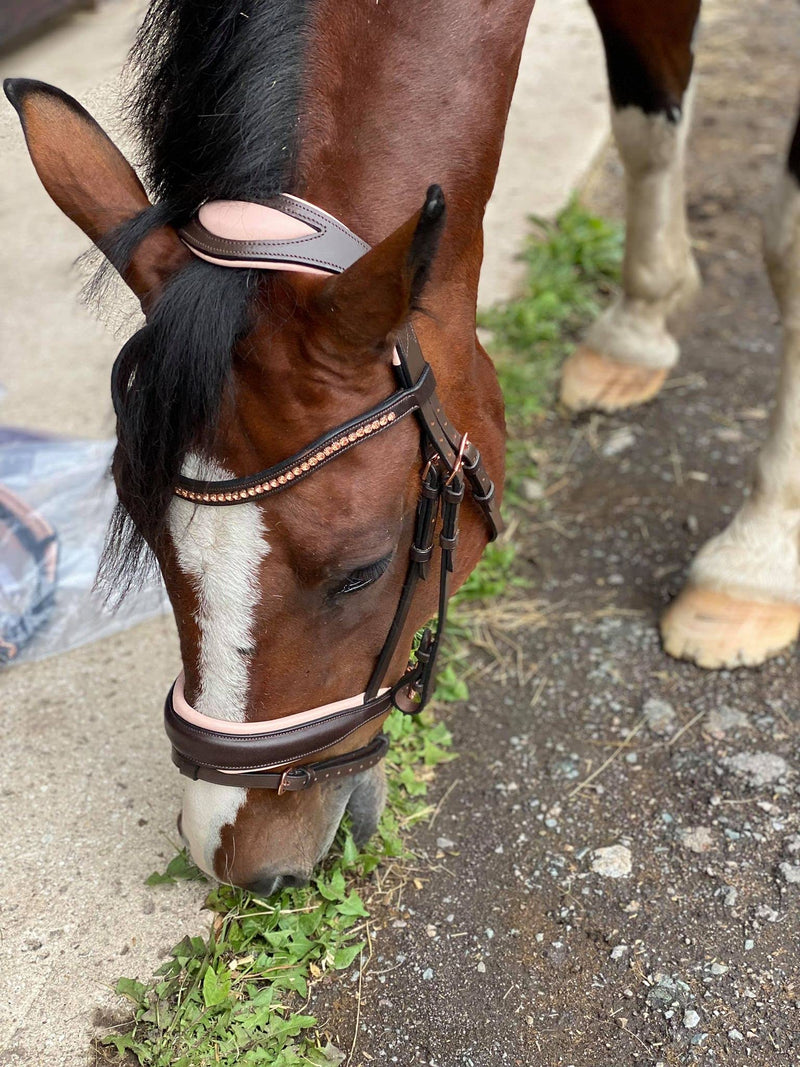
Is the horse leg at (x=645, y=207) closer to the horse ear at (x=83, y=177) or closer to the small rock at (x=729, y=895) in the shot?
the horse ear at (x=83, y=177)

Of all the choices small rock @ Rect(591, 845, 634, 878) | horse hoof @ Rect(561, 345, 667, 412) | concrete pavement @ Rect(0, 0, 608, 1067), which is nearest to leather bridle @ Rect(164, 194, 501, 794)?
concrete pavement @ Rect(0, 0, 608, 1067)

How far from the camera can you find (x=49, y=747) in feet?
7.34

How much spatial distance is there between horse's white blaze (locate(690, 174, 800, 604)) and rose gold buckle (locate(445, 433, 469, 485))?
1.20 m

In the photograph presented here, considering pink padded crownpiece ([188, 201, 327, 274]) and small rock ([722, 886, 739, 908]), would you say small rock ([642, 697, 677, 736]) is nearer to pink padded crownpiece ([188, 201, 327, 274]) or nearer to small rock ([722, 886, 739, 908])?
small rock ([722, 886, 739, 908])

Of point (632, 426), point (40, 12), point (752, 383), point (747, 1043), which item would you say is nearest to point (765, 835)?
point (747, 1043)

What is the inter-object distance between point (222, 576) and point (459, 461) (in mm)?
405

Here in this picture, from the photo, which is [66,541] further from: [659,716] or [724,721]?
[724,721]

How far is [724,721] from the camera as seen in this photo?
7.84ft

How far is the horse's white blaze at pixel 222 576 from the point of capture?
1385 millimetres

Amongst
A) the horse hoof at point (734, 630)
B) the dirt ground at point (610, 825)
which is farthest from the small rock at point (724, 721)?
the horse hoof at point (734, 630)

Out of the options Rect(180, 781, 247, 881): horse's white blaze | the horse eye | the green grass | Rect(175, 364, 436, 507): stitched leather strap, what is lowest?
the green grass

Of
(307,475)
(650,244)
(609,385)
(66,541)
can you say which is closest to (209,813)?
(307,475)

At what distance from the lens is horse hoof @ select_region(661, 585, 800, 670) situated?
8.18ft

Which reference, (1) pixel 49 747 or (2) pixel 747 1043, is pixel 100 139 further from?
(2) pixel 747 1043
